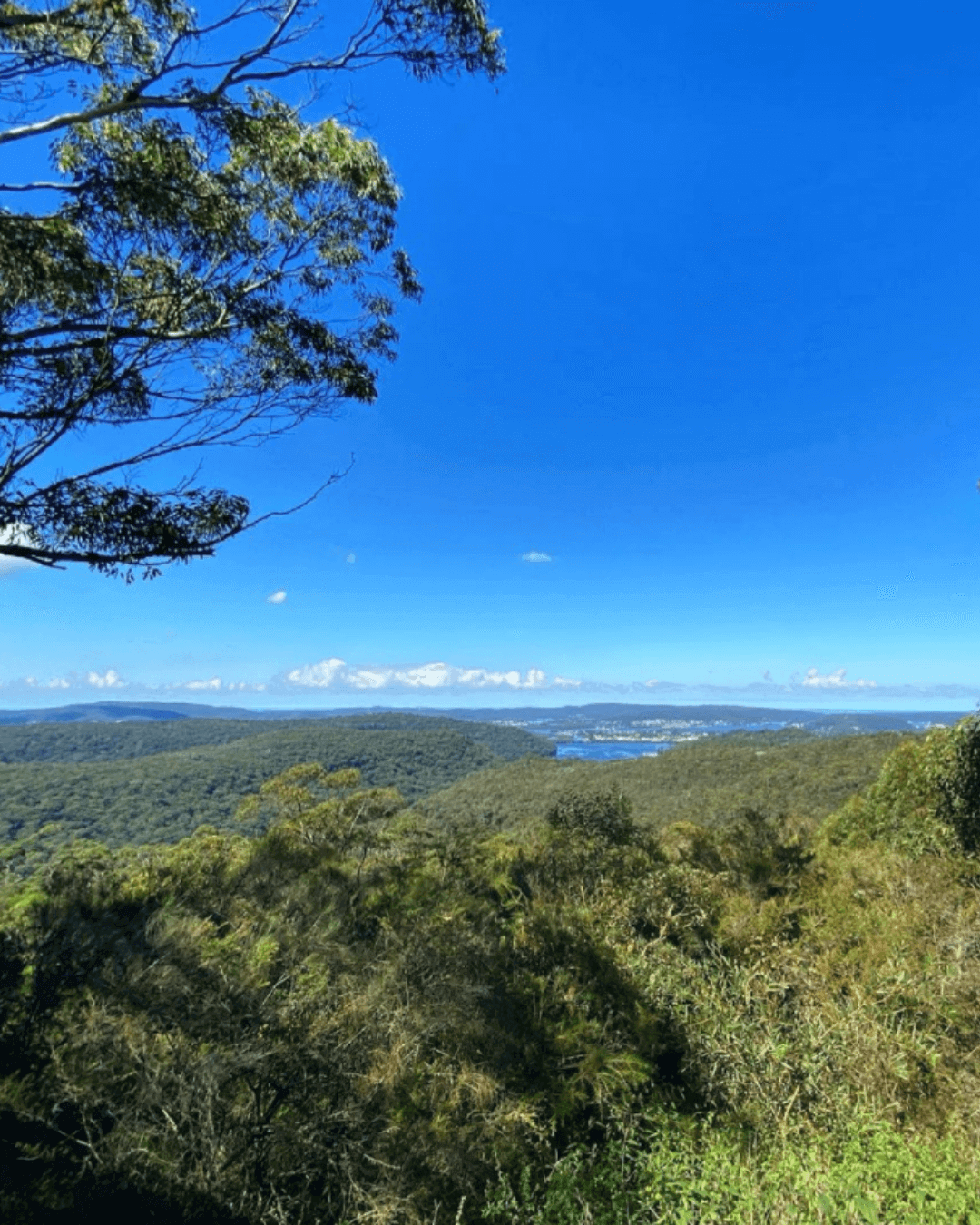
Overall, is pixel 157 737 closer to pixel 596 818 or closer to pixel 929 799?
pixel 596 818

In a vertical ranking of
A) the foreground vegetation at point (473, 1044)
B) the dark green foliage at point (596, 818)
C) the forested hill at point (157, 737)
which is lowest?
the forested hill at point (157, 737)

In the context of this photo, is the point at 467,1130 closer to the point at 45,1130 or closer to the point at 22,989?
the point at 45,1130

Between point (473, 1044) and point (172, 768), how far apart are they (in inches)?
2367

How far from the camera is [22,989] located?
3645 mm

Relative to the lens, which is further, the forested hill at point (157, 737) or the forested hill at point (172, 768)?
the forested hill at point (157, 737)

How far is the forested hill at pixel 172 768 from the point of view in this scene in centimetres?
3681

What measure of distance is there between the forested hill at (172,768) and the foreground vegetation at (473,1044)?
475cm

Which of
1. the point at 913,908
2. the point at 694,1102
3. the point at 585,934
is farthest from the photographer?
the point at 913,908

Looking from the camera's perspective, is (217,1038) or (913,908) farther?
(913,908)

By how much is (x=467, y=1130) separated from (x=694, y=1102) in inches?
100

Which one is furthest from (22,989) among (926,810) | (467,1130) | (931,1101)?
(926,810)

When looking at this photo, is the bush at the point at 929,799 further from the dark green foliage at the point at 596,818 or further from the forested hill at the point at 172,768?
the forested hill at the point at 172,768

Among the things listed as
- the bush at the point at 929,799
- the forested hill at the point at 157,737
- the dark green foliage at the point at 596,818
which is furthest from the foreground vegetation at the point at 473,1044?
the forested hill at the point at 157,737

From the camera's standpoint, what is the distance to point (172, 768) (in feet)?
186
